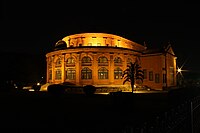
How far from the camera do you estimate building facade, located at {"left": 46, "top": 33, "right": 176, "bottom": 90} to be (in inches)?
1747

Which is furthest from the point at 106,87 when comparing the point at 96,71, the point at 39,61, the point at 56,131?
the point at 39,61

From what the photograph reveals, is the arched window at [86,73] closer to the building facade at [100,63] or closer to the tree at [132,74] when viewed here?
the building facade at [100,63]

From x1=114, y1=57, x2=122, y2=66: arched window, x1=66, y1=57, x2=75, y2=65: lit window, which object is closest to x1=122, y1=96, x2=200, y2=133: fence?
x1=114, y1=57, x2=122, y2=66: arched window

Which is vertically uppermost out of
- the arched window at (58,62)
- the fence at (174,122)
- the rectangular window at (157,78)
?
the arched window at (58,62)

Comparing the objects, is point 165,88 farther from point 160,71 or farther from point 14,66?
point 14,66

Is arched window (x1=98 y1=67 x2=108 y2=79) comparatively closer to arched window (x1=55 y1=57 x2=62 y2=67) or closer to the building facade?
the building facade

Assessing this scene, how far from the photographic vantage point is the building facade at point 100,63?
44375 millimetres

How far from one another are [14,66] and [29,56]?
14.1m

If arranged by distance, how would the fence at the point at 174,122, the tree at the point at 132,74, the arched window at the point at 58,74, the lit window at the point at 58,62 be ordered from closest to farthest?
the fence at the point at 174,122
the tree at the point at 132,74
the arched window at the point at 58,74
the lit window at the point at 58,62

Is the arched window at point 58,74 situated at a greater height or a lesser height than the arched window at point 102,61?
lesser

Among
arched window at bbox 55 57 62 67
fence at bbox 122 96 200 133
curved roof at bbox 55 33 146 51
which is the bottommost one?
fence at bbox 122 96 200 133

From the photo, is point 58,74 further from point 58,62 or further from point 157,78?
point 157,78

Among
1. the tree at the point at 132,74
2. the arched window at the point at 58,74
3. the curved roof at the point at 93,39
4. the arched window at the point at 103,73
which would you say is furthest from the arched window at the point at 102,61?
the arched window at the point at 58,74

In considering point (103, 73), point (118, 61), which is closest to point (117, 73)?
point (118, 61)
